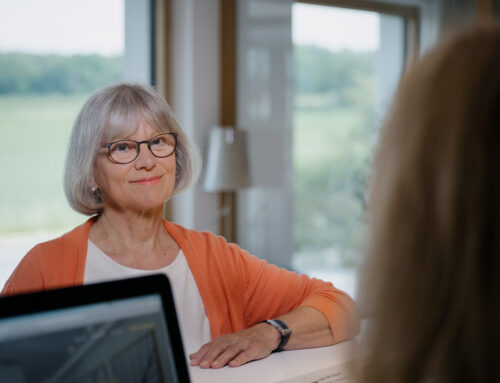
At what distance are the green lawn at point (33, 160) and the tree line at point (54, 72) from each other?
57 mm

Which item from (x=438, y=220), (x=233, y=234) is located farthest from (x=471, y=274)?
(x=233, y=234)

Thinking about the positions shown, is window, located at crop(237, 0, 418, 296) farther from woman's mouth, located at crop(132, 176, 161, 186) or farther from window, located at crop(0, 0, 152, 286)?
woman's mouth, located at crop(132, 176, 161, 186)

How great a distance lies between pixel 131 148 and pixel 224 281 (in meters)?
0.39

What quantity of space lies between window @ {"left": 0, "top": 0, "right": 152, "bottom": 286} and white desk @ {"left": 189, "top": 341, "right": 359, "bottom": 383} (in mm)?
2435

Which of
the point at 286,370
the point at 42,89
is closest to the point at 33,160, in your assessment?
the point at 42,89

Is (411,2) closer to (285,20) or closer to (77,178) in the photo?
(285,20)

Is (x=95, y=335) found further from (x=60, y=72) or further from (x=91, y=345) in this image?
(x=60, y=72)

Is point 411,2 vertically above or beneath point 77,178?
above

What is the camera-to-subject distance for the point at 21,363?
65cm

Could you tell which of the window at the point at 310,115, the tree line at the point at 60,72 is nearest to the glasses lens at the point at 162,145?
the tree line at the point at 60,72

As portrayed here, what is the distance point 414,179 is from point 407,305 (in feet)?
0.37

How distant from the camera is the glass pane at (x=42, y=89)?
3.21m

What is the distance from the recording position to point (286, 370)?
104 cm

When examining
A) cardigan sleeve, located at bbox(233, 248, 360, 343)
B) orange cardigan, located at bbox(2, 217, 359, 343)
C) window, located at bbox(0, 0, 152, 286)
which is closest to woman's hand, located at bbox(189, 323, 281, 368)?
orange cardigan, located at bbox(2, 217, 359, 343)
